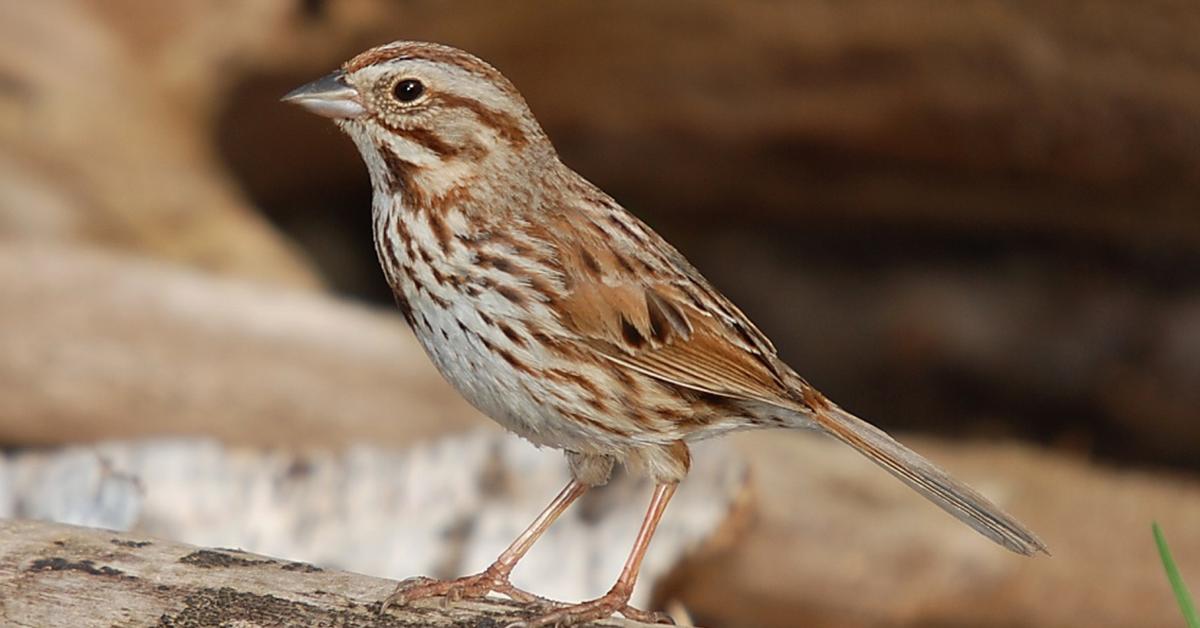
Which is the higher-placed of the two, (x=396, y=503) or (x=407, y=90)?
(x=407, y=90)

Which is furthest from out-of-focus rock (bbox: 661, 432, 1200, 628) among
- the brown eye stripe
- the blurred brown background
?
the brown eye stripe

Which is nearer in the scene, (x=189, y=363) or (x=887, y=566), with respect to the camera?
(x=887, y=566)

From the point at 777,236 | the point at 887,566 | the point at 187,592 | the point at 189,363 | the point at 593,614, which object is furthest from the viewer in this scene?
the point at 777,236

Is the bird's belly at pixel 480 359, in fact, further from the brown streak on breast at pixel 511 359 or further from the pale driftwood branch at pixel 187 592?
the pale driftwood branch at pixel 187 592

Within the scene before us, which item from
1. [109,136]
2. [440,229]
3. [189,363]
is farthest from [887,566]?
[109,136]

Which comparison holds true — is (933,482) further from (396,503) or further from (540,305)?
(396,503)

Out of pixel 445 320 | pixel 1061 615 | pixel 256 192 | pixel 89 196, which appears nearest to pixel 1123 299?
pixel 1061 615

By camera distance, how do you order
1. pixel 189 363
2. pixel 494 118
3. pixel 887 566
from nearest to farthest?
pixel 494 118 < pixel 887 566 < pixel 189 363
